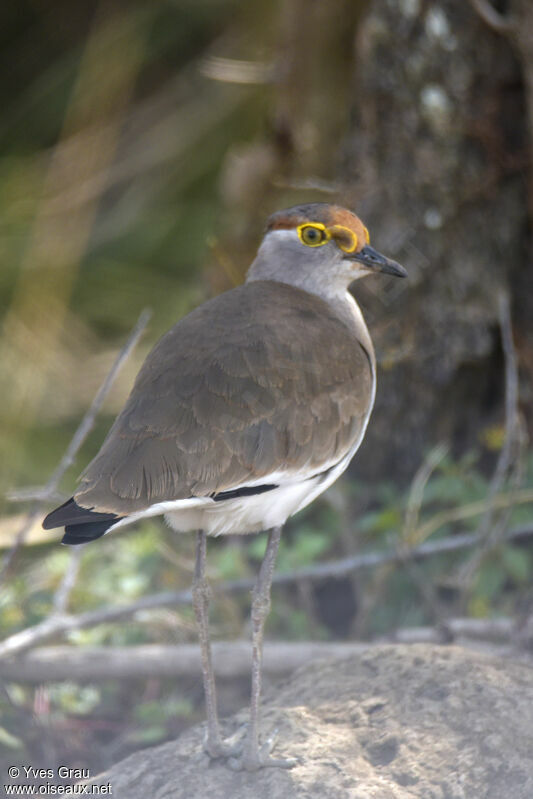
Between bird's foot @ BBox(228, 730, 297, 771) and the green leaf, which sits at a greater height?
bird's foot @ BBox(228, 730, 297, 771)

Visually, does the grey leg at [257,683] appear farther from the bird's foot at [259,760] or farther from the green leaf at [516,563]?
the green leaf at [516,563]

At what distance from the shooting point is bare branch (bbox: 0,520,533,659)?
3452 mm

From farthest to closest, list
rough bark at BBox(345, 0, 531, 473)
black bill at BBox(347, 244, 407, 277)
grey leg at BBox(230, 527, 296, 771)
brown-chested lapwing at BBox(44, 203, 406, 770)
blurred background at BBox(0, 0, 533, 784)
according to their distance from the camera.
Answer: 1. rough bark at BBox(345, 0, 531, 473)
2. blurred background at BBox(0, 0, 533, 784)
3. black bill at BBox(347, 244, 407, 277)
4. grey leg at BBox(230, 527, 296, 771)
5. brown-chested lapwing at BBox(44, 203, 406, 770)

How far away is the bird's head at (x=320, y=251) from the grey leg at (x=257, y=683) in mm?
876

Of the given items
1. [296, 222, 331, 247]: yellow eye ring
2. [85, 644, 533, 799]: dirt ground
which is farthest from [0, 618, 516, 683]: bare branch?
[296, 222, 331, 247]: yellow eye ring

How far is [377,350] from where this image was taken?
4070 millimetres

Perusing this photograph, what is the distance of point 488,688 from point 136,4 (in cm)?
476

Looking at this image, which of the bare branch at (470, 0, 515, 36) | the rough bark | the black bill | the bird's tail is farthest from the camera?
the rough bark

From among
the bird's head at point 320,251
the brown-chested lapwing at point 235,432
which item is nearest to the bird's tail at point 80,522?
the brown-chested lapwing at point 235,432

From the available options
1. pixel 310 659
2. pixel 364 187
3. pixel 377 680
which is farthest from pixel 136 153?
pixel 377 680

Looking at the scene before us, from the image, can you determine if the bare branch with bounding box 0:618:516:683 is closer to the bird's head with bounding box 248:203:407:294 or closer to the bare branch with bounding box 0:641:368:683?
the bare branch with bounding box 0:641:368:683

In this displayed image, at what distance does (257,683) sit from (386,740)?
37cm

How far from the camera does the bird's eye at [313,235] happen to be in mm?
3170

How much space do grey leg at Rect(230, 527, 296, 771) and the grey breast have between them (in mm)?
299
